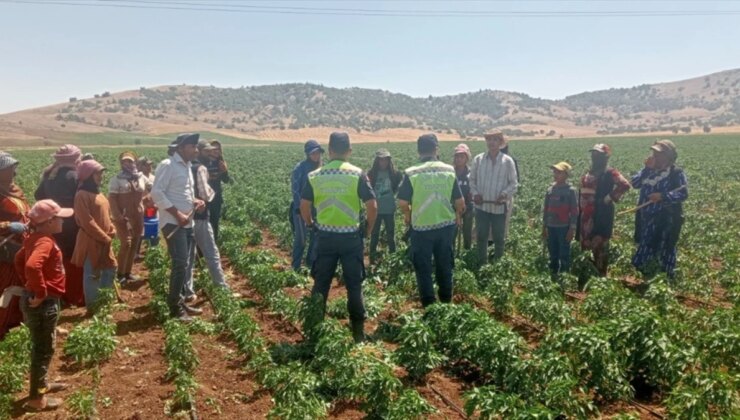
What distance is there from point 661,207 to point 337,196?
215 inches

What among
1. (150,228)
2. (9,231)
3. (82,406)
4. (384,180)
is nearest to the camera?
(82,406)

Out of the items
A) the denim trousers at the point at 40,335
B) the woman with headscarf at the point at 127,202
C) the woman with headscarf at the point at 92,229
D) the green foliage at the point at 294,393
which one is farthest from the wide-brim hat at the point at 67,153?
the green foliage at the point at 294,393

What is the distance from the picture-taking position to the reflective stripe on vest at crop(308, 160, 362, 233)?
222 inches

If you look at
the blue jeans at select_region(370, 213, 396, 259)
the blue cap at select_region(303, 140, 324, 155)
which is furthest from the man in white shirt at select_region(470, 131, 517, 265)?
the blue cap at select_region(303, 140, 324, 155)

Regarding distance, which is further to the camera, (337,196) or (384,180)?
(384,180)

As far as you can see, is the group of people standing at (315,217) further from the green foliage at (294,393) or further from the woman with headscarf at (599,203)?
the green foliage at (294,393)

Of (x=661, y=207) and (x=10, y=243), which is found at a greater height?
(x=10, y=243)

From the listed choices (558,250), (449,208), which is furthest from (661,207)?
(449,208)

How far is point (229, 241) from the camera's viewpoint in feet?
37.5

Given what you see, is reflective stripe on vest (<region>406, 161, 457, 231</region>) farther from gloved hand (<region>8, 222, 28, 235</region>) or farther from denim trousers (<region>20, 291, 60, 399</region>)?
gloved hand (<region>8, 222, 28, 235</region>)

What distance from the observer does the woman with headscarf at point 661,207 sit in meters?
7.89

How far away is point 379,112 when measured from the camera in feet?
416

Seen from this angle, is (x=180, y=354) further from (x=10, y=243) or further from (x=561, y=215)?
(x=561, y=215)

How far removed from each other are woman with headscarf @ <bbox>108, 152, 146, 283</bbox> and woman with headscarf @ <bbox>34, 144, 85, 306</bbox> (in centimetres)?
106
